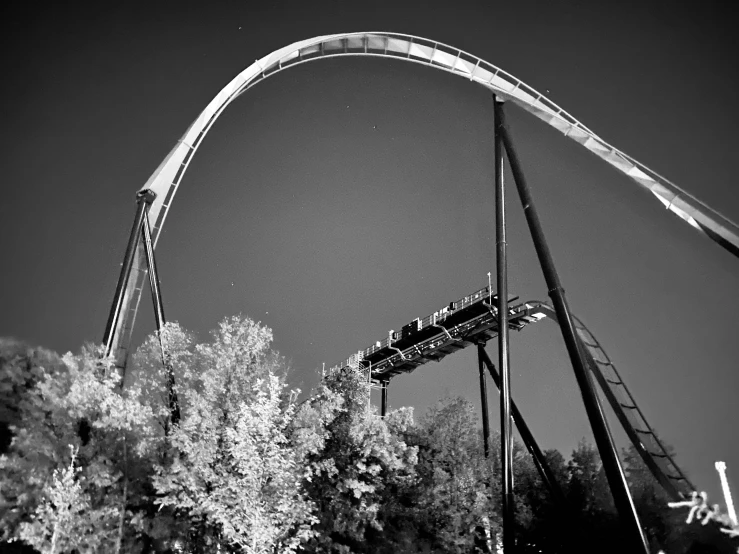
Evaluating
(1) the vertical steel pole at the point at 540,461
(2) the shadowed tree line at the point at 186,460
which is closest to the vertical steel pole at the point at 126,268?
(2) the shadowed tree line at the point at 186,460

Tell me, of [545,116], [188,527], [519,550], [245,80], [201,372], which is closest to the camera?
[188,527]

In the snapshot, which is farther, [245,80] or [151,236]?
[245,80]

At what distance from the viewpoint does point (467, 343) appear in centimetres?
4238

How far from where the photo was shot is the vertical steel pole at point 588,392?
1233 centimetres

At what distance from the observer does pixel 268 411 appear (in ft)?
57.7

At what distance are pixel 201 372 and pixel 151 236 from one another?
7124mm

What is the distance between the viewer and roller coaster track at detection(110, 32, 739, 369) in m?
18.1

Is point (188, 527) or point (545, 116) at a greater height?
point (545, 116)

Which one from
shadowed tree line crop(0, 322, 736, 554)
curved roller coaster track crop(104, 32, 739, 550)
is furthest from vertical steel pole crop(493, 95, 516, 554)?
shadowed tree line crop(0, 322, 736, 554)

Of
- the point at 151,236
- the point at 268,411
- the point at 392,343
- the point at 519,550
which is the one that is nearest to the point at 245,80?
the point at 151,236

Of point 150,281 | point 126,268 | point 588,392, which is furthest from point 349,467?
point 588,392

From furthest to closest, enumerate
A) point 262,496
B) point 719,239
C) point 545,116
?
point 545,116 → point 262,496 → point 719,239

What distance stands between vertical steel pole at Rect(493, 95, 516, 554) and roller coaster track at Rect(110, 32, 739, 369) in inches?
71.5

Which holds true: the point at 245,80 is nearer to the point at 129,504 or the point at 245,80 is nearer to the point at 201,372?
the point at 201,372
